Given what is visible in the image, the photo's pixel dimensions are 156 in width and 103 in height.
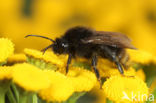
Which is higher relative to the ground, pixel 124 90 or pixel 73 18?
pixel 124 90

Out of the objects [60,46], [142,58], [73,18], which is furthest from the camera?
[73,18]

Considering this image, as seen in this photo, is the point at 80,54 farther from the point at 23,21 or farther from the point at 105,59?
the point at 23,21

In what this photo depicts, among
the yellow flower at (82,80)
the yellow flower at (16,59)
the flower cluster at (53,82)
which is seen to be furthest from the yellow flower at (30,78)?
the yellow flower at (16,59)

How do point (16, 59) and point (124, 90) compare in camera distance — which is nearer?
point (124, 90)

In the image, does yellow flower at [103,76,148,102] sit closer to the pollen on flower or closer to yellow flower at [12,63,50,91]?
the pollen on flower

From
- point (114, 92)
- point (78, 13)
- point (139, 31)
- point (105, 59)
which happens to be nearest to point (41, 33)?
point (78, 13)

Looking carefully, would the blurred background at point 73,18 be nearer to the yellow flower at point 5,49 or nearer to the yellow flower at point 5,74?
the yellow flower at point 5,49

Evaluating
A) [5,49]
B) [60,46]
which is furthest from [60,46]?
[5,49]

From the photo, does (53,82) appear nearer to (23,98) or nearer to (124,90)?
(23,98)
